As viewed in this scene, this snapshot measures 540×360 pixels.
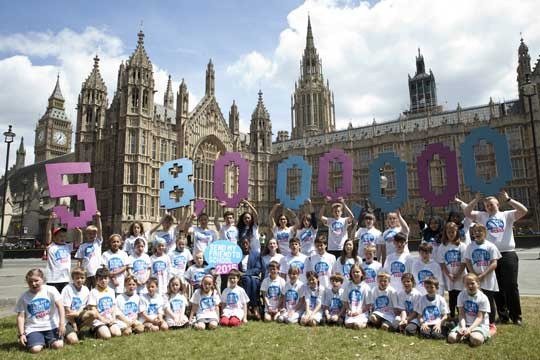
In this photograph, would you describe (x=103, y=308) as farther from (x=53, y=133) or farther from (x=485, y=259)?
(x=53, y=133)

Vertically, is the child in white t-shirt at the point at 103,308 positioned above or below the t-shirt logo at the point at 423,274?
below

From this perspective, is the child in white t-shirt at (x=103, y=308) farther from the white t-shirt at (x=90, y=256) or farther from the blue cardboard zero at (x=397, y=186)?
the blue cardboard zero at (x=397, y=186)

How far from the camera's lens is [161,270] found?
345 inches

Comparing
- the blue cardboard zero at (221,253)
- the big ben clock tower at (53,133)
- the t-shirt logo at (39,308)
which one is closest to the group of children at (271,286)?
the t-shirt logo at (39,308)

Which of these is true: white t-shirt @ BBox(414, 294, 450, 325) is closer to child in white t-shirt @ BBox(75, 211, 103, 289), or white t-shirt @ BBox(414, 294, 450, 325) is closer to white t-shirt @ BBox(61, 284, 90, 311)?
white t-shirt @ BBox(61, 284, 90, 311)

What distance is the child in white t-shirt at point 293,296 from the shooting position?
8.40m

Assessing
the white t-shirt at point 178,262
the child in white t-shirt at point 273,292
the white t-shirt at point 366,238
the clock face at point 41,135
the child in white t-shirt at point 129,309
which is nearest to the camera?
the child in white t-shirt at point 129,309

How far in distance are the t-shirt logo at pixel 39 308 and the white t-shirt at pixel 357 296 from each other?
5.44m

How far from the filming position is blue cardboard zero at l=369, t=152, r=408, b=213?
10.4 metres

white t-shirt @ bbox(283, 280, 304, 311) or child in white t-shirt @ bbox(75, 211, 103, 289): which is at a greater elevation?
child in white t-shirt @ bbox(75, 211, 103, 289)

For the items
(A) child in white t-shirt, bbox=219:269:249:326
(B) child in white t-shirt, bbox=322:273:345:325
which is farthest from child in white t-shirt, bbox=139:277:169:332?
(B) child in white t-shirt, bbox=322:273:345:325

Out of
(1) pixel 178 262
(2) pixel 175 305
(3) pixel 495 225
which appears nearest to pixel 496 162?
(3) pixel 495 225

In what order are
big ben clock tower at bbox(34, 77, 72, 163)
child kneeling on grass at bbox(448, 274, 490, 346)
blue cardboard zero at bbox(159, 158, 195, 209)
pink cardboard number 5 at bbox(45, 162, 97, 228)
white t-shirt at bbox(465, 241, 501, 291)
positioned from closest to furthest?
child kneeling on grass at bbox(448, 274, 490, 346) → white t-shirt at bbox(465, 241, 501, 291) → pink cardboard number 5 at bbox(45, 162, 97, 228) → blue cardboard zero at bbox(159, 158, 195, 209) → big ben clock tower at bbox(34, 77, 72, 163)

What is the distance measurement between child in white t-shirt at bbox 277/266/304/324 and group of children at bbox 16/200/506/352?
0.07ft
